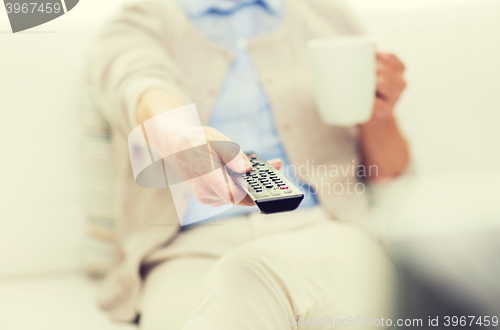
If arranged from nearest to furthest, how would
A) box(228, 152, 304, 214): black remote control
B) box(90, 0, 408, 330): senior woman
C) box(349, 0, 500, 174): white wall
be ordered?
box(228, 152, 304, 214): black remote control < box(90, 0, 408, 330): senior woman < box(349, 0, 500, 174): white wall

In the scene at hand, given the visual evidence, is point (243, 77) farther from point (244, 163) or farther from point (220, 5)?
point (244, 163)

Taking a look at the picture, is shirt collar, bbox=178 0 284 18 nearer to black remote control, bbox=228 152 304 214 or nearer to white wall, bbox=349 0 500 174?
white wall, bbox=349 0 500 174

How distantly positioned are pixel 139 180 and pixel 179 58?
0.19m

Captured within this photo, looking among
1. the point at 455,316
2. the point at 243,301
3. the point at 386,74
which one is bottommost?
the point at 455,316

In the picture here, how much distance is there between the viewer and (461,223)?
53 centimetres

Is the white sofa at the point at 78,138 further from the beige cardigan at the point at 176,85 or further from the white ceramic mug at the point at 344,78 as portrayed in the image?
the white ceramic mug at the point at 344,78

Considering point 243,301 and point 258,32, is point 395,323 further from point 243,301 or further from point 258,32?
point 258,32

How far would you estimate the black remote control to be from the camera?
0.28 meters

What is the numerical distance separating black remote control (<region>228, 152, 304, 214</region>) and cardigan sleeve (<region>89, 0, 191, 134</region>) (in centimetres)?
17

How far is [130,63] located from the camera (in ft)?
1.50

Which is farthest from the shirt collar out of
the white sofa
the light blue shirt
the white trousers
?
the white trousers

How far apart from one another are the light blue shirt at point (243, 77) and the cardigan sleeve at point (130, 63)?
6 centimetres

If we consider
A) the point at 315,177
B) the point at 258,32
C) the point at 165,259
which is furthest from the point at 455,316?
the point at 258,32

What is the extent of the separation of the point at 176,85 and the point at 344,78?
215mm
